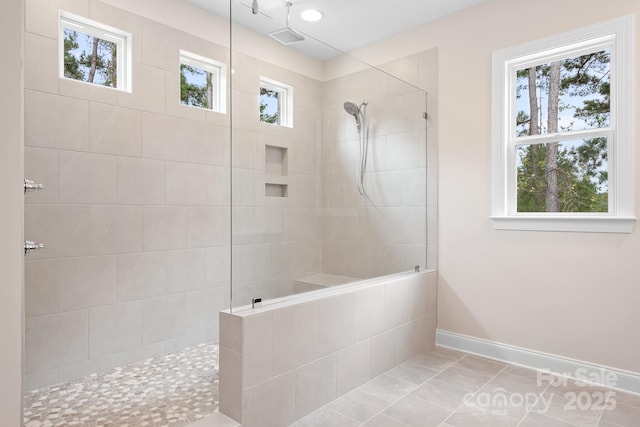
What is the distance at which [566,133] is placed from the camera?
254 centimetres

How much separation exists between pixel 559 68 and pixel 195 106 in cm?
258

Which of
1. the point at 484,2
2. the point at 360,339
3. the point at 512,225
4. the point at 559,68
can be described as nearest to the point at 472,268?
the point at 512,225

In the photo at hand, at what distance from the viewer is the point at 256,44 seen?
1.99 meters

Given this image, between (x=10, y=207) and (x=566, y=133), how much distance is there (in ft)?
9.69

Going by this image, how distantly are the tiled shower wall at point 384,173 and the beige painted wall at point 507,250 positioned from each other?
12cm

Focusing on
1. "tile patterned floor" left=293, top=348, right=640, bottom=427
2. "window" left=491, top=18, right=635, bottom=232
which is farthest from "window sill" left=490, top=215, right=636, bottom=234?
"tile patterned floor" left=293, top=348, right=640, bottom=427

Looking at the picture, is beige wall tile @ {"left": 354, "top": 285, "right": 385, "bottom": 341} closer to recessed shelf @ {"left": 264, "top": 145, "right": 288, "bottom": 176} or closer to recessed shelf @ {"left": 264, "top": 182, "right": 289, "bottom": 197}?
recessed shelf @ {"left": 264, "top": 182, "right": 289, "bottom": 197}

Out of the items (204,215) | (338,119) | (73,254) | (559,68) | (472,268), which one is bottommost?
(472,268)

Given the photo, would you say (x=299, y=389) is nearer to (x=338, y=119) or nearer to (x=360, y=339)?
(x=360, y=339)

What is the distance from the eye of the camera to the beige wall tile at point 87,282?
2262 mm

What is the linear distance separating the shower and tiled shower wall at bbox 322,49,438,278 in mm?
37

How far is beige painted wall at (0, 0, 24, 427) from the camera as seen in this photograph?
1031mm

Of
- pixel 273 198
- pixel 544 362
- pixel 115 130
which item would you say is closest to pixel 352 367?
pixel 273 198

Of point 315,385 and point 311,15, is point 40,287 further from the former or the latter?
point 311,15
